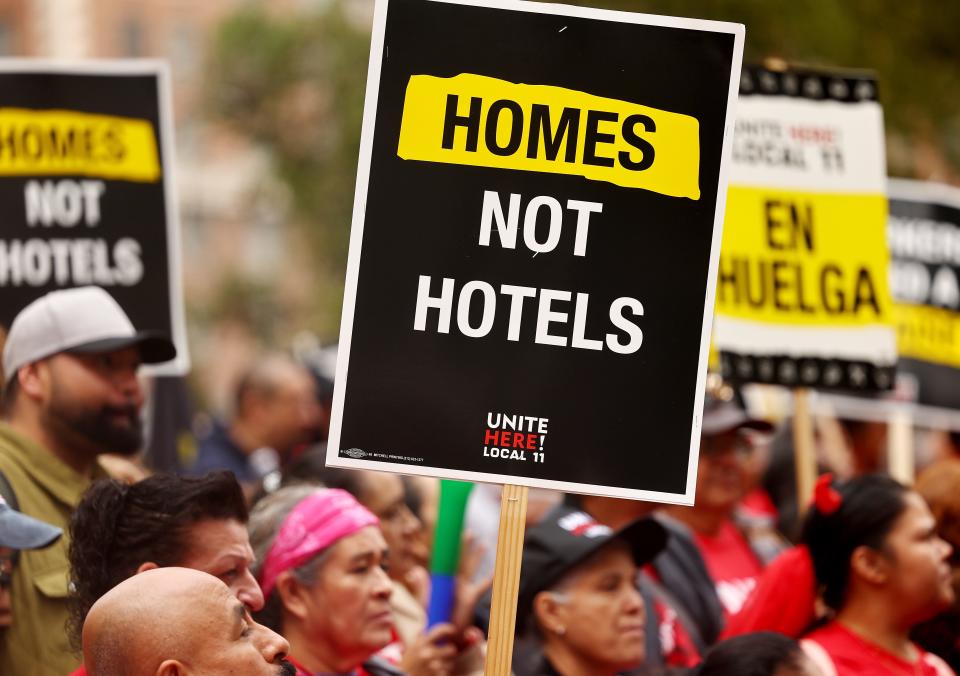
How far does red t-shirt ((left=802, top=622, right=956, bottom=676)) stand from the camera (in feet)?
16.6

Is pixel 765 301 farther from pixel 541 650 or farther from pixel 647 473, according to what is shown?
pixel 647 473

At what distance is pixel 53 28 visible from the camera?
52125 millimetres

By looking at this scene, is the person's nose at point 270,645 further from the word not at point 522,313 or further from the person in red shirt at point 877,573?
the person in red shirt at point 877,573

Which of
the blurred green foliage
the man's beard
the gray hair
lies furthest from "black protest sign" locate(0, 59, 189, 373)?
the blurred green foliage

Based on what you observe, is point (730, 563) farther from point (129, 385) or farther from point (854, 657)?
point (129, 385)

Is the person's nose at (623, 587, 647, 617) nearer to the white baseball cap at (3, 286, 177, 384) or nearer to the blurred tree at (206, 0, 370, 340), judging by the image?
the white baseball cap at (3, 286, 177, 384)

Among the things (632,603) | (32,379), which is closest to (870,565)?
(632,603)

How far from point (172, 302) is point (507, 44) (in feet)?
8.28

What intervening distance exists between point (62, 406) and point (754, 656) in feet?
7.02

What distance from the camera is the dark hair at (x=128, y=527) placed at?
412 cm

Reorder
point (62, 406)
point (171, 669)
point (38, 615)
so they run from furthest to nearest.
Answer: point (62, 406)
point (38, 615)
point (171, 669)

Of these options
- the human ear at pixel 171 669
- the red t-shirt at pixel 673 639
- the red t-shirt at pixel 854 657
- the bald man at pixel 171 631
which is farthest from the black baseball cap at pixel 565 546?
the human ear at pixel 171 669

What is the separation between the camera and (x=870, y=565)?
5246 mm

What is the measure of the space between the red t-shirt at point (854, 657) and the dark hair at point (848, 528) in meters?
0.12
